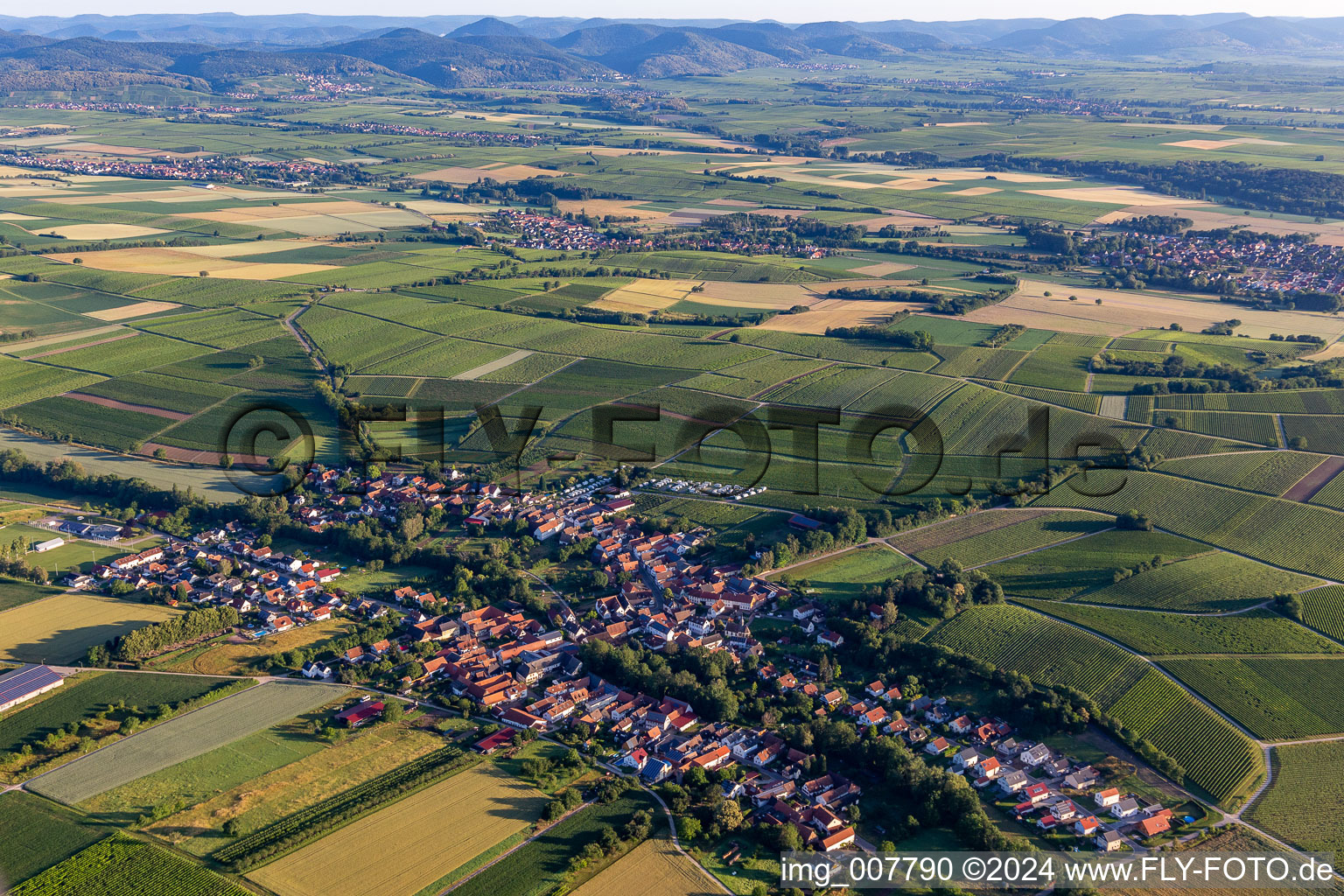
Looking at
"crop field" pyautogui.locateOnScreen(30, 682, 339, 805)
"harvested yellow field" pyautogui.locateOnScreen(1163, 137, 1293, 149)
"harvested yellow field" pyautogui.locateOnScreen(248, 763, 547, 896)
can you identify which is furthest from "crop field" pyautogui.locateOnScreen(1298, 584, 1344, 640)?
"harvested yellow field" pyautogui.locateOnScreen(1163, 137, 1293, 149)

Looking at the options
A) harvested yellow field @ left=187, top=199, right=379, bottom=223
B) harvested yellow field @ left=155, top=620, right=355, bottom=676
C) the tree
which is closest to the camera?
the tree

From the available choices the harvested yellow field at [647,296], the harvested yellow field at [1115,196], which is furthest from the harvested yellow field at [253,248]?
the harvested yellow field at [1115,196]

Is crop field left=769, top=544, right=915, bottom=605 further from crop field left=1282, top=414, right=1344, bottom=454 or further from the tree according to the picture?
crop field left=1282, top=414, right=1344, bottom=454

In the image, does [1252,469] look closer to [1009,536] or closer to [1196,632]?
[1009,536]

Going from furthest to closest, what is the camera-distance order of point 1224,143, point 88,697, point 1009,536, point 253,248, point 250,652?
point 1224,143 < point 253,248 < point 1009,536 < point 250,652 < point 88,697

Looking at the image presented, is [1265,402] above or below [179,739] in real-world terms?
above

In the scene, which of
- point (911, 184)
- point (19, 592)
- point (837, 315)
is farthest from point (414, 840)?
point (911, 184)
